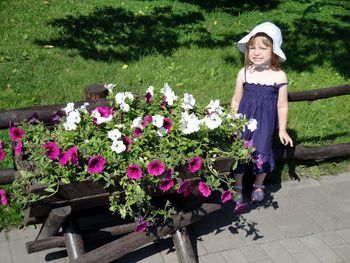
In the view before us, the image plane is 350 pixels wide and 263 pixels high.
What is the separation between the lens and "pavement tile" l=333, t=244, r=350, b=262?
357 cm

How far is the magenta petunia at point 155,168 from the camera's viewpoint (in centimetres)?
294

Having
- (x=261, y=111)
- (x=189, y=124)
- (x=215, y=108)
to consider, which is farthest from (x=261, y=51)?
(x=189, y=124)

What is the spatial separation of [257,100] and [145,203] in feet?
4.08

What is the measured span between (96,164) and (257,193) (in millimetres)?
1679

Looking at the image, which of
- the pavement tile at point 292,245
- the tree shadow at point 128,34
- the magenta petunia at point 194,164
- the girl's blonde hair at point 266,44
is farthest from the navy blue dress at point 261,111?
the tree shadow at point 128,34

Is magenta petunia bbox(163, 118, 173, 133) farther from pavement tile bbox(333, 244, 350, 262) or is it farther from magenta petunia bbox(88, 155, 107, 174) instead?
pavement tile bbox(333, 244, 350, 262)

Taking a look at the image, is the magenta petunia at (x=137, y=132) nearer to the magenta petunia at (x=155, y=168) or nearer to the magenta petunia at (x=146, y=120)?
the magenta petunia at (x=146, y=120)

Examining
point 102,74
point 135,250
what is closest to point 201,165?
point 135,250

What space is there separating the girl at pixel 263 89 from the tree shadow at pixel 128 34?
9.14 ft

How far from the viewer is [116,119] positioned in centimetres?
324

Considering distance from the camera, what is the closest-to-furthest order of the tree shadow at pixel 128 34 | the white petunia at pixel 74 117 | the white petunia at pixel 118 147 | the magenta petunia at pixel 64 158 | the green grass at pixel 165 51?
the magenta petunia at pixel 64 158 < the white petunia at pixel 118 147 < the white petunia at pixel 74 117 < the green grass at pixel 165 51 < the tree shadow at pixel 128 34

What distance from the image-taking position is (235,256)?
3.52 metres

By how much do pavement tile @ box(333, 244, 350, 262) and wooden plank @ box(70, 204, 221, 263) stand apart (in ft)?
3.15

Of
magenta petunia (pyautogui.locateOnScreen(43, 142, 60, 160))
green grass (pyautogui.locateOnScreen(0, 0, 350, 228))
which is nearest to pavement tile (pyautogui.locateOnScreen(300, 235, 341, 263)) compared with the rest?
green grass (pyautogui.locateOnScreen(0, 0, 350, 228))
